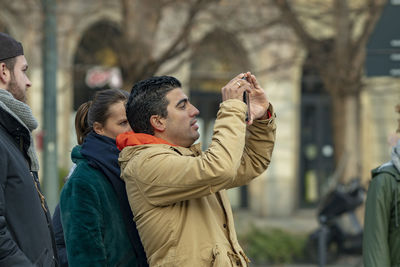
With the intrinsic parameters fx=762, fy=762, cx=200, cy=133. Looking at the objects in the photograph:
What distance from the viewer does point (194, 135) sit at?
3320 millimetres

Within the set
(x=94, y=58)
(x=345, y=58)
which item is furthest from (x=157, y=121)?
(x=94, y=58)

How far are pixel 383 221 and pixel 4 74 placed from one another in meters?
2.21

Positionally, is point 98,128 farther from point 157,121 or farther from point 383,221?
point 383,221

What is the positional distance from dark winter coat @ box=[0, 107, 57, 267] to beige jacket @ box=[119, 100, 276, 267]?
407 millimetres

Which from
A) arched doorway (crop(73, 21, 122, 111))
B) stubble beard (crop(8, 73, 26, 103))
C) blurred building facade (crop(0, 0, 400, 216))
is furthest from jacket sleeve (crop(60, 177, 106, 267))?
blurred building facade (crop(0, 0, 400, 216))

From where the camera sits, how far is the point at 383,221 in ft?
14.0

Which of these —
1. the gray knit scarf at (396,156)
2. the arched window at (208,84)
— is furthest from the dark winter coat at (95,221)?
the arched window at (208,84)

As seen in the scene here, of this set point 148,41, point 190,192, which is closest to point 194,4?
point 148,41

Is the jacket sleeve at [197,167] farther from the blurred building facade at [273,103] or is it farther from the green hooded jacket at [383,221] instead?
the blurred building facade at [273,103]

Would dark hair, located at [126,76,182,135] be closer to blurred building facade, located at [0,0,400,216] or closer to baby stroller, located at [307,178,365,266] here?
baby stroller, located at [307,178,365,266]

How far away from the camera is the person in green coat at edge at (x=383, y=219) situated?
13.9 feet

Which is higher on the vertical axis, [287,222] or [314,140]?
[314,140]

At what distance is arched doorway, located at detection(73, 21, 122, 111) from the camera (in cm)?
1569

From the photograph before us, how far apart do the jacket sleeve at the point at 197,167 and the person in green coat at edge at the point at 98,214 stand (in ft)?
1.45
